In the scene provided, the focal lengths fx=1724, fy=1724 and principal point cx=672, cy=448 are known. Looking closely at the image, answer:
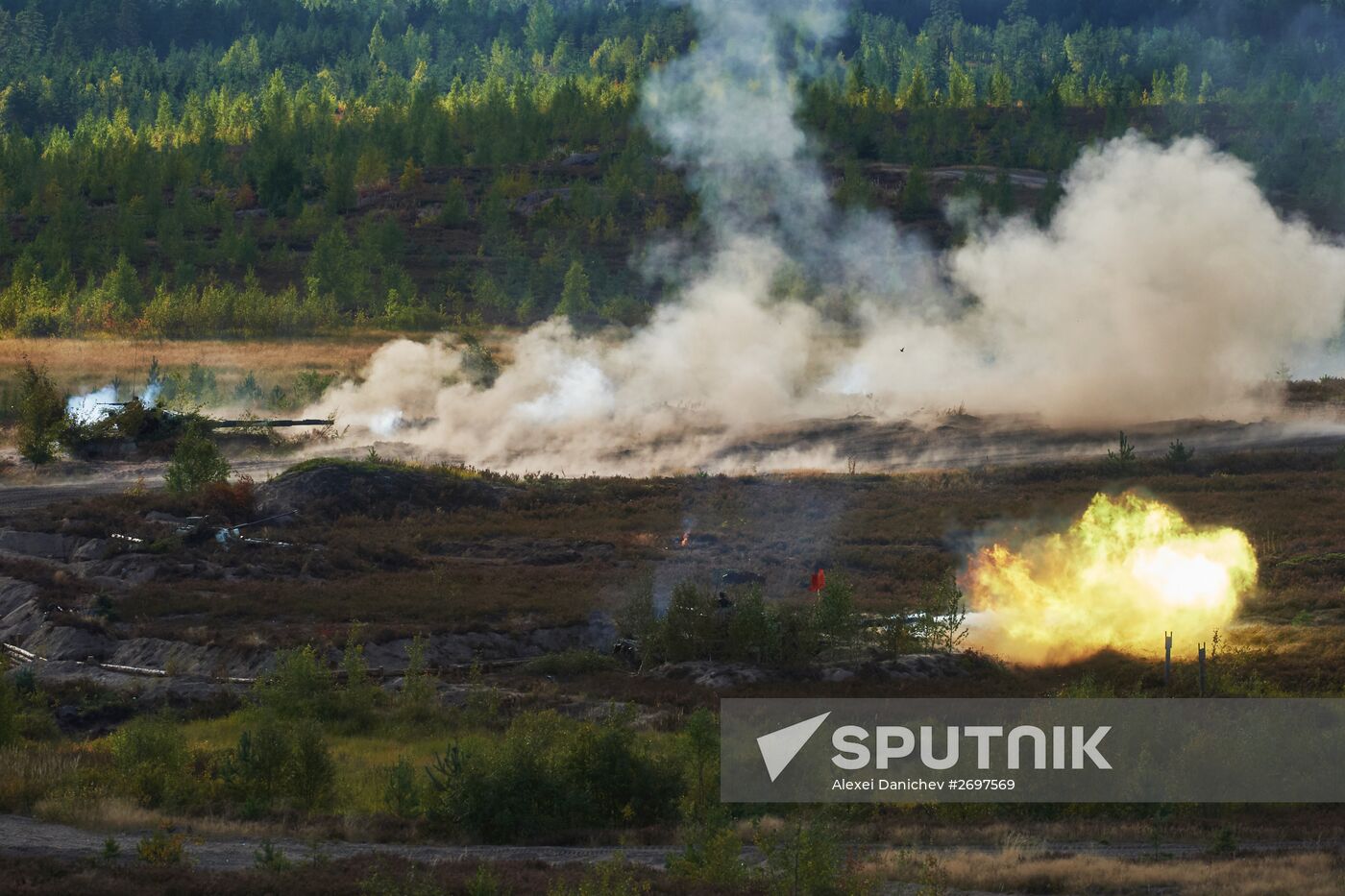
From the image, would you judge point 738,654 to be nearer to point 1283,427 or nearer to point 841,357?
point 1283,427

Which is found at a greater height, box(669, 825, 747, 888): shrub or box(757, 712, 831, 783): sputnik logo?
box(757, 712, 831, 783): sputnik logo

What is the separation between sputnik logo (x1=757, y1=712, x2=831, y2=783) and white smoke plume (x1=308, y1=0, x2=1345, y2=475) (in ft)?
155

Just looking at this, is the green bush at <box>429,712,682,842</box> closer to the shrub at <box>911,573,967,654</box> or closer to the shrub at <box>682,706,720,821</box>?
the shrub at <box>682,706,720,821</box>

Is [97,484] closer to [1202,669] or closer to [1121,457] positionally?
[1121,457]

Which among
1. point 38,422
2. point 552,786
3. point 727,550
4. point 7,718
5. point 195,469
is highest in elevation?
point 38,422

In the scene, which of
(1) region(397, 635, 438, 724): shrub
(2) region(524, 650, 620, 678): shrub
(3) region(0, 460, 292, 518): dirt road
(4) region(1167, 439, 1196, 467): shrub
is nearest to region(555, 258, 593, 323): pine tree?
(3) region(0, 460, 292, 518): dirt road

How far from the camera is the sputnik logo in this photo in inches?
1284

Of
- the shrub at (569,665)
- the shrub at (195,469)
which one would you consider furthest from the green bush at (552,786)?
the shrub at (195,469)

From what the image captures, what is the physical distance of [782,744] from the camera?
33.8 meters

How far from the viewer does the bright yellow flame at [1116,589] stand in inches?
1756

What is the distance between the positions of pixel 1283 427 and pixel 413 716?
184 ft

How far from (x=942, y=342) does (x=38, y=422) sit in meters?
49.8

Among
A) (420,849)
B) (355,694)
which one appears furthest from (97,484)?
(420,849)

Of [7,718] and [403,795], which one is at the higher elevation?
[7,718]
